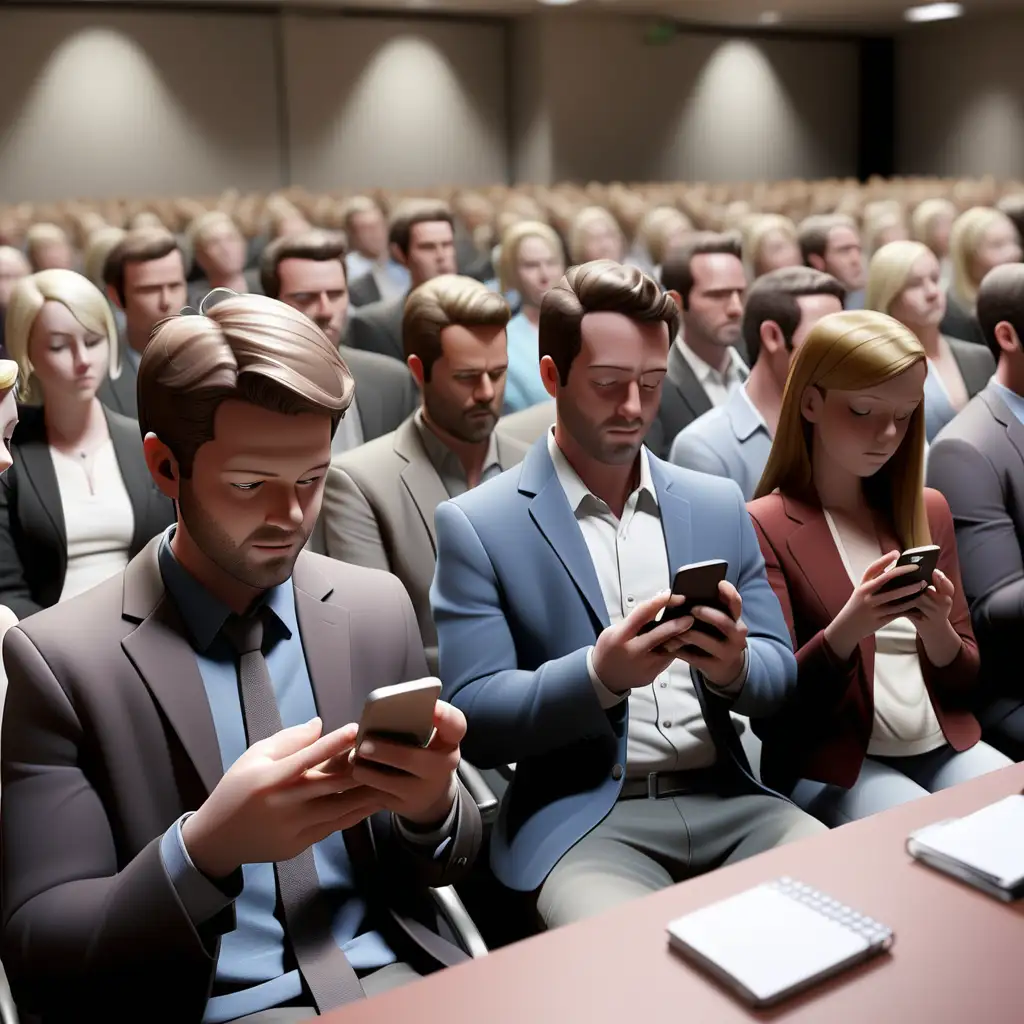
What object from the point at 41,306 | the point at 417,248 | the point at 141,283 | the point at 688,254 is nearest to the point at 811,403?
the point at 41,306

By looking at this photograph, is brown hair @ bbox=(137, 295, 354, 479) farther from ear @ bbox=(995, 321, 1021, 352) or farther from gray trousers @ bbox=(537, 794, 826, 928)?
ear @ bbox=(995, 321, 1021, 352)

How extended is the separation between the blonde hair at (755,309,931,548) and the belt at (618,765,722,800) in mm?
686

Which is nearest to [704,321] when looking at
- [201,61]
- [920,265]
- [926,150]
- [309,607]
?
[920,265]

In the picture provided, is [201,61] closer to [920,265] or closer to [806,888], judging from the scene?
[920,265]

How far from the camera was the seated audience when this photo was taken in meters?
6.64

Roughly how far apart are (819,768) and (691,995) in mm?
1237

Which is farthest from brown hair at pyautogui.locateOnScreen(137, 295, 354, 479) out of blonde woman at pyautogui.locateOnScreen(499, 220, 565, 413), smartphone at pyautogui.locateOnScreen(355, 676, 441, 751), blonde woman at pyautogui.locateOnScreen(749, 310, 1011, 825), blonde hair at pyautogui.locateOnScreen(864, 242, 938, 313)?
blonde woman at pyautogui.locateOnScreen(499, 220, 565, 413)

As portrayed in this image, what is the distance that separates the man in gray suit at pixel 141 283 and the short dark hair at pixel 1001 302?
307 cm

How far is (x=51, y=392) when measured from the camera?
3596mm

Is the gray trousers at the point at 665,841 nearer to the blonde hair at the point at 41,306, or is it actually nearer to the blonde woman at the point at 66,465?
the blonde woman at the point at 66,465

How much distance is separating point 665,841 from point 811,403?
99 cm

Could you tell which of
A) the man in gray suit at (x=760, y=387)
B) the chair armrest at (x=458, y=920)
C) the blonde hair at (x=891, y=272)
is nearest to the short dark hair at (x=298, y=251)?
the man in gray suit at (x=760, y=387)

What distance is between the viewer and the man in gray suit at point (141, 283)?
16.4ft

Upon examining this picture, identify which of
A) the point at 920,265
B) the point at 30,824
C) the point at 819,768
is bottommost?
the point at 819,768
